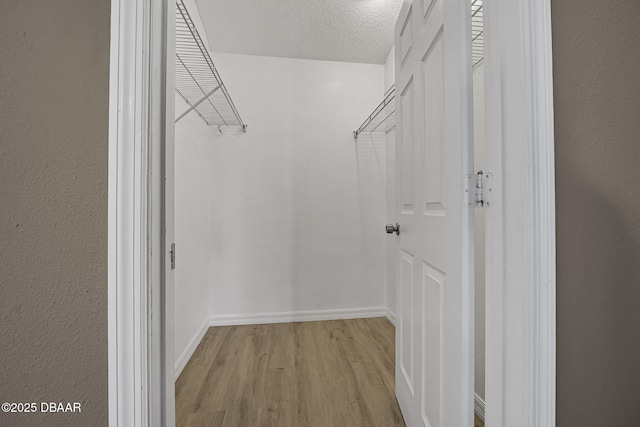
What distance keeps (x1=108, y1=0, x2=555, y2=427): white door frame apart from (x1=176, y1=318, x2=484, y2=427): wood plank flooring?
2.61ft

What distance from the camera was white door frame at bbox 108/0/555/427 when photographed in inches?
19.8

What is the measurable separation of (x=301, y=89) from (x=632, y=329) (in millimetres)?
2365

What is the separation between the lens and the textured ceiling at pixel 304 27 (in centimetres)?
171

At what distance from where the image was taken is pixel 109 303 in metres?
0.50

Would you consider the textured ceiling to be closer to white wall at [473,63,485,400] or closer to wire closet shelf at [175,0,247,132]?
wire closet shelf at [175,0,247,132]

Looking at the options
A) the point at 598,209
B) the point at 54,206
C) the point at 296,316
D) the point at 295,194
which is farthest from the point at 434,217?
the point at 296,316

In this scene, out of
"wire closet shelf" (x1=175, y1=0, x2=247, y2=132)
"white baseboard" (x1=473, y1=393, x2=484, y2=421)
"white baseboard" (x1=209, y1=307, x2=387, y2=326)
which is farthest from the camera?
"white baseboard" (x1=209, y1=307, x2=387, y2=326)

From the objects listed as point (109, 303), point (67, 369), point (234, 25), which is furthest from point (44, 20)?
point (234, 25)

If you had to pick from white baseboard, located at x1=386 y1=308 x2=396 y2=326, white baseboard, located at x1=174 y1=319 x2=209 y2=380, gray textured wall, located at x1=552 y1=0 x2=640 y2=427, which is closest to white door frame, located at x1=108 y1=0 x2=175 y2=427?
gray textured wall, located at x1=552 y1=0 x2=640 y2=427

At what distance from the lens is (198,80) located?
1.60 m

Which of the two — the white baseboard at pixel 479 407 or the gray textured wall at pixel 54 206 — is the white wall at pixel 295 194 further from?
the gray textured wall at pixel 54 206

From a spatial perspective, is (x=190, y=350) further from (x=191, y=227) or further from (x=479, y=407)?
(x=479, y=407)

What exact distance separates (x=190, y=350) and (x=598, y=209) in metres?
2.14

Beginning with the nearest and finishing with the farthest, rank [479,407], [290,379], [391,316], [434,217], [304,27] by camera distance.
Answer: [434,217] → [479,407] → [290,379] → [304,27] → [391,316]
